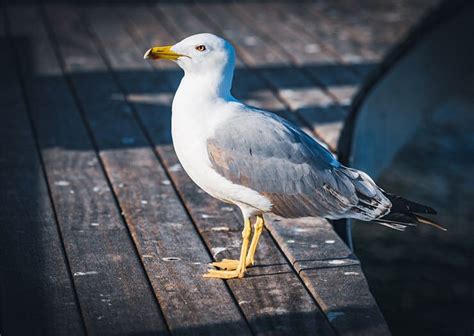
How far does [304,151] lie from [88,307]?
3.11 ft

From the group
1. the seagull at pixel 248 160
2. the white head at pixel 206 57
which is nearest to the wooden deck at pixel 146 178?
the seagull at pixel 248 160

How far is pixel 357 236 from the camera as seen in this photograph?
480 cm

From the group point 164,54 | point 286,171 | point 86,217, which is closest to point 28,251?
point 86,217

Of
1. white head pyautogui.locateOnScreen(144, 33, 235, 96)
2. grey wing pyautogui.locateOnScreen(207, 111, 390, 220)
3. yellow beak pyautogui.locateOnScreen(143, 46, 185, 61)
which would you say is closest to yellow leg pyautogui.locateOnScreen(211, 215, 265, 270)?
grey wing pyautogui.locateOnScreen(207, 111, 390, 220)

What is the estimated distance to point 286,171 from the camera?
126 inches

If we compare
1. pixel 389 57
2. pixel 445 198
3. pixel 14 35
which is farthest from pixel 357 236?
pixel 14 35

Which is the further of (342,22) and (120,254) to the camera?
(342,22)

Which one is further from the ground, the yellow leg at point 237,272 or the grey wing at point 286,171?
the grey wing at point 286,171

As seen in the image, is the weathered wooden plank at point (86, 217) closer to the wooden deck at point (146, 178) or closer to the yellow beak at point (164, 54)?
the wooden deck at point (146, 178)

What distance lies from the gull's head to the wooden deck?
72 cm

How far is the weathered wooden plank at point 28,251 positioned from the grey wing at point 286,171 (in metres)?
0.71

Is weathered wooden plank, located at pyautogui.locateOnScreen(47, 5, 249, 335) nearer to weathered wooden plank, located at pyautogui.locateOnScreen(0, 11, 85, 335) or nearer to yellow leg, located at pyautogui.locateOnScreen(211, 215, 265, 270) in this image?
yellow leg, located at pyautogui.locateOnScreen(211, 215, 265, 270)

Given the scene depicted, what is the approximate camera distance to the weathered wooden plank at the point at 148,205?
2.96 metres

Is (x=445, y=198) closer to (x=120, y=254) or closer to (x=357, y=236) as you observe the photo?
(x=357, y=236)
